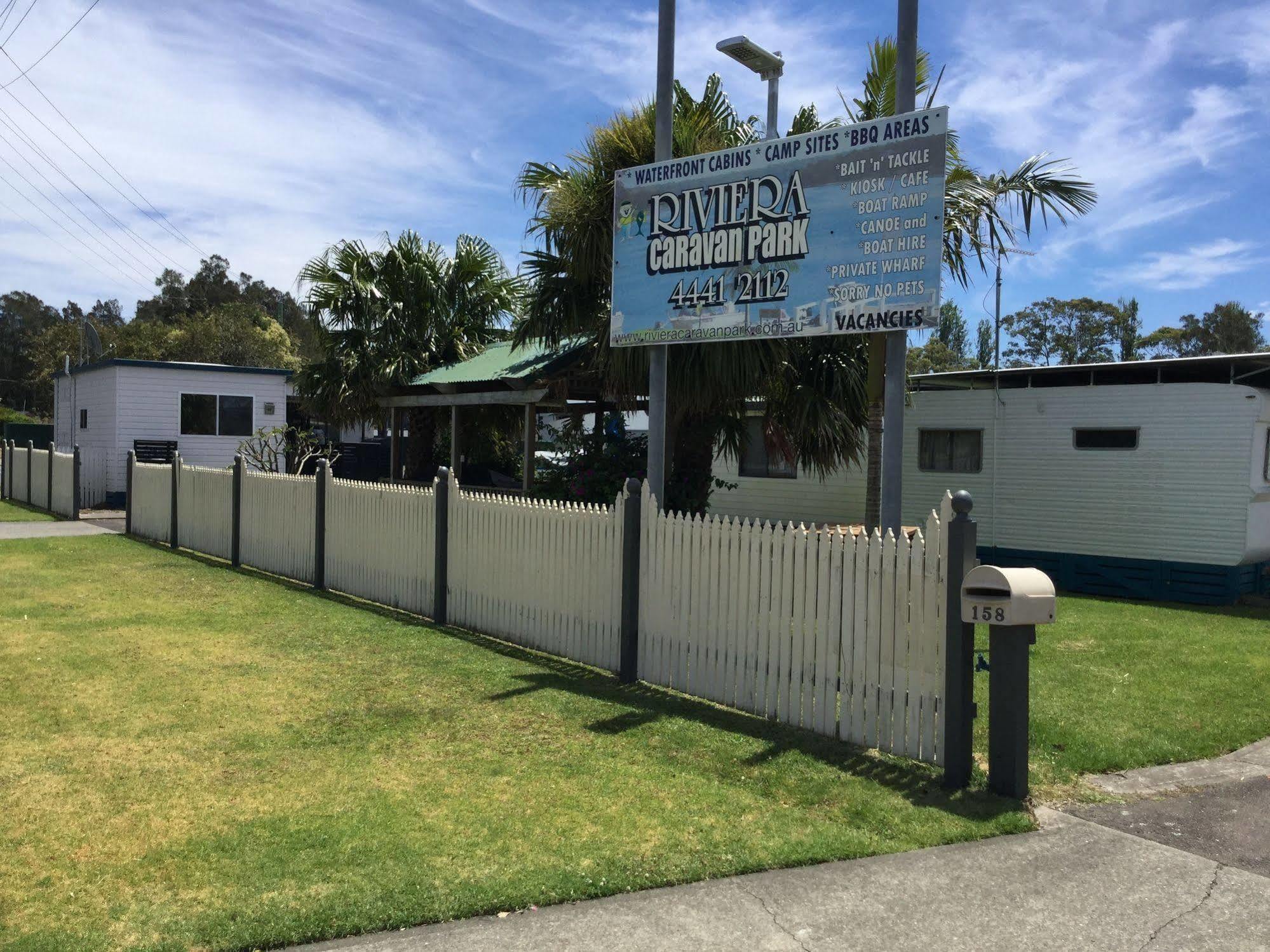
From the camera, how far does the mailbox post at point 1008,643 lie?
500 cm

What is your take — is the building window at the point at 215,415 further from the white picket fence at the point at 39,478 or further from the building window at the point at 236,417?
the white picket fence at the point at 39,478

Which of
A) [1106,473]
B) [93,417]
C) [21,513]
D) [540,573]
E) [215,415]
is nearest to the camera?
[540,573]

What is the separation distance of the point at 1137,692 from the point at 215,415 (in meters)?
22.2

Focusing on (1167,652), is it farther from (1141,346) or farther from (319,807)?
(1141,346)

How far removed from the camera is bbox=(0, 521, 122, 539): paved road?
55.9 ft

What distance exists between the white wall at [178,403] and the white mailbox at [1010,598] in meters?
22.5

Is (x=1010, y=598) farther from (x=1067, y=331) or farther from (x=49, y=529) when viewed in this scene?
(x=1067, y=331)

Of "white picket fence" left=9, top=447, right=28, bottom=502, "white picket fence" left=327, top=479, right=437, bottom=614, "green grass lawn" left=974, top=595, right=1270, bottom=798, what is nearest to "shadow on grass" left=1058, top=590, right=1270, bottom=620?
"green grass lawn" left=974, top=595, right=1270, bottom=798

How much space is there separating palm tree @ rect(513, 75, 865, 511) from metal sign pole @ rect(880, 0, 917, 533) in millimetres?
2563

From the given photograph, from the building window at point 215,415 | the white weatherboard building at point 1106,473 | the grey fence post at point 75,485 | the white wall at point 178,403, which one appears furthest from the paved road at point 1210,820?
the building window at point 215,415

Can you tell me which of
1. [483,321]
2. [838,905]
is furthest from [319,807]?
[483,321]

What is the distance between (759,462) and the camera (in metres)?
16.4

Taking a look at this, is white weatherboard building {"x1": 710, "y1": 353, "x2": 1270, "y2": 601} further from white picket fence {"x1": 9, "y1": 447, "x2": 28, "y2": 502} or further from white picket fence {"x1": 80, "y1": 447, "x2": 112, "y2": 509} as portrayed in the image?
white picket fence {"x1": 9, "y1": 447, "x2": 28, "y2": 502}

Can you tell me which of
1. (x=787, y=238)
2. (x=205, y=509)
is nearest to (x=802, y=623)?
(x=787, y=238)
